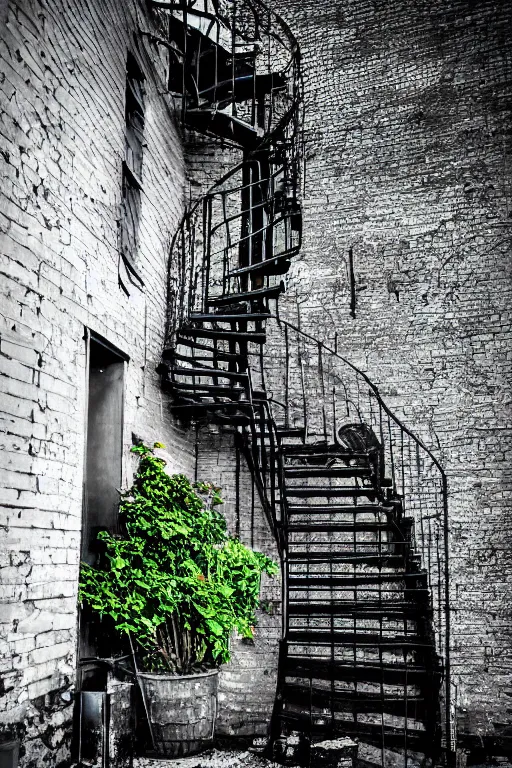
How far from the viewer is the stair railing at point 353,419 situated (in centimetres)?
646

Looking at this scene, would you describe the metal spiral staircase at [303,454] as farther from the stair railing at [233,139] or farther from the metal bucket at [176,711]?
the metal bucket at [176,711]

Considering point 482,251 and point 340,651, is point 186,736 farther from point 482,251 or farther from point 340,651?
point 482,251

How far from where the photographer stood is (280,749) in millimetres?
5039

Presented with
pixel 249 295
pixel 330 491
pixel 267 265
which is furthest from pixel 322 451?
pixel 267 265

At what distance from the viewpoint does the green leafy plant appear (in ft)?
14.3

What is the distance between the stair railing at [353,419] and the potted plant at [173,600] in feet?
5.86

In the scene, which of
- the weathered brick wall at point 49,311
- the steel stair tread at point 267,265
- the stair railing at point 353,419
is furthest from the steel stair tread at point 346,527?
the steel stair tread at point 267,265

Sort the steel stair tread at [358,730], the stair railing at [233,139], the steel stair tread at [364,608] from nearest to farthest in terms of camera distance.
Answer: the steel stair tread at [358,730] < the steel stair tread at [364,608] < the stair railing at [233,139]

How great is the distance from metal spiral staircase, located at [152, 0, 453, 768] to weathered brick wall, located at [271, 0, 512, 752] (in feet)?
0.83

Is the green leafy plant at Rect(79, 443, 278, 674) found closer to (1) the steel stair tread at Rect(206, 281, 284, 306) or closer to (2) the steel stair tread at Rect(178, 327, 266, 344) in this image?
(2) the steel stair tread at Rect(178, 327, 266, 344)

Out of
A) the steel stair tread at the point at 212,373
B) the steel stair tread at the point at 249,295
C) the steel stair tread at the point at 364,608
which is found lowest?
the steel stair tread at the point at 364,608

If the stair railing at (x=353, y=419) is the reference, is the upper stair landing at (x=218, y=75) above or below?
above

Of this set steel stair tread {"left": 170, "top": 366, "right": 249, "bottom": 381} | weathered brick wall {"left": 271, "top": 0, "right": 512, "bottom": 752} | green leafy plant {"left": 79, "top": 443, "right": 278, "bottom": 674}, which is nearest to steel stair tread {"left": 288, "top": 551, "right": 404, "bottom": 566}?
green leafy plant {"left": 79, "top": 443, "right": 278, "bottom": 674}

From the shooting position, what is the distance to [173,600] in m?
4.40
